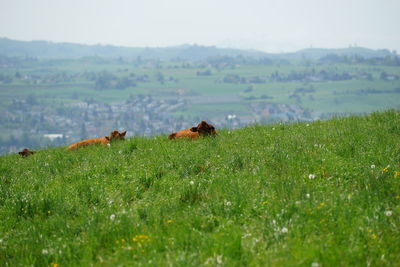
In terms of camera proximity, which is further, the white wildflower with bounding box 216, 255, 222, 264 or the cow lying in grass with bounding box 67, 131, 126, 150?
the cow lying in grass with bounding box 67, 131, 126, 150

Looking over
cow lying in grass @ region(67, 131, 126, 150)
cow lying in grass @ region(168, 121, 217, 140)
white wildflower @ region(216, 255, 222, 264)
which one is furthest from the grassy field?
cow lying in grass @ region(67, 131, 126, 150)

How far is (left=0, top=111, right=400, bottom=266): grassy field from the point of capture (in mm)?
5520

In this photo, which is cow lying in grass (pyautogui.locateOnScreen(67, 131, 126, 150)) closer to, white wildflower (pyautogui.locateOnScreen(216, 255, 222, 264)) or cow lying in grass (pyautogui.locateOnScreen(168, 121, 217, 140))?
cow lying in grass (pyautogui.locateOnScreen(168, 121, 217, 140))

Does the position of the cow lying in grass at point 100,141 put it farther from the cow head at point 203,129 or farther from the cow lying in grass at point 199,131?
the cow head at point 203,129

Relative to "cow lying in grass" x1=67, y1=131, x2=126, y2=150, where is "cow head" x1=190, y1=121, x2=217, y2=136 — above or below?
above

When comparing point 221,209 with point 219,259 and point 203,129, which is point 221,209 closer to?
point 219,259

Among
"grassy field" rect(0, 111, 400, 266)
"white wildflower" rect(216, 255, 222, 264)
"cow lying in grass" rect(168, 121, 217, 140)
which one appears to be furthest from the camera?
"cow lying in grass" rect(168, 121, 217, 140)

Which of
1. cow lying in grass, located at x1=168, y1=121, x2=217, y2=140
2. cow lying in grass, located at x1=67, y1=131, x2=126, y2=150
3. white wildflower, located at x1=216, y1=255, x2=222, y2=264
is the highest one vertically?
cow lying in grass, located at x1=168, y1=121, x2=217, y2=140

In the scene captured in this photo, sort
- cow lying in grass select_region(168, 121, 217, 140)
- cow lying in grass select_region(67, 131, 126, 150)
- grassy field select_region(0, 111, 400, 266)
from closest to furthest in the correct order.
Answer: grassy field select_region(0, 111, 400, 266) → cow lying in grass select_region(168, 121, 217, 140) → cow lying in grass select_region(67, 131, 126, 150)

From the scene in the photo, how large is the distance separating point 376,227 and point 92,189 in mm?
5765

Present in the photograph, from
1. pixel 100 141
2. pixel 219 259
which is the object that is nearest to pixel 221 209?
pixel 219 259

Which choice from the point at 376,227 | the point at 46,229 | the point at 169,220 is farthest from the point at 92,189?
the point at 376,227

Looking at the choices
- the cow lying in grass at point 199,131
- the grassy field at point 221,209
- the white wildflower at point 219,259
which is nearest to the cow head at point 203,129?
the cow lying in grass at point 199,131

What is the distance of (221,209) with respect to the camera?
22.8 feet
